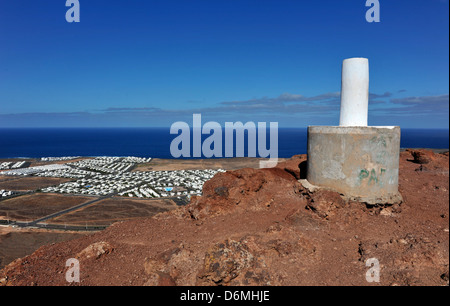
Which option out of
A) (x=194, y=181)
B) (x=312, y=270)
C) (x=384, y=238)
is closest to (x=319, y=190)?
(x=384, y=238)

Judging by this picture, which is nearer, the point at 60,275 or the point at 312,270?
the point at 312,270

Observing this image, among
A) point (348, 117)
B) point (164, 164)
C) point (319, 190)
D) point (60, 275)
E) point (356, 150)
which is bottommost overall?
point (164, 164)

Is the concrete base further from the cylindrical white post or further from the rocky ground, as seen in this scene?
the cylindrical white post

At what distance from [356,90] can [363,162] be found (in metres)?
2.48

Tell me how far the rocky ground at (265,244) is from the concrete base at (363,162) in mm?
388

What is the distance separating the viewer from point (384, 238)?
23.2 ft

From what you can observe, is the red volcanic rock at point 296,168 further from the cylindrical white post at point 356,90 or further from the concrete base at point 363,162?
the cylindrical white post at point 356,90

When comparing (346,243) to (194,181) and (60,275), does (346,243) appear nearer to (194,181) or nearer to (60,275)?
(60,275)

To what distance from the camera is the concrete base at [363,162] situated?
8.41 metres

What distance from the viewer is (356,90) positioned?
935 cm

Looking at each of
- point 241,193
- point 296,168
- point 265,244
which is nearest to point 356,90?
point 296,168

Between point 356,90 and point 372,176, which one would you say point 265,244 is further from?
point 356,90
